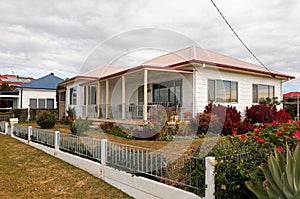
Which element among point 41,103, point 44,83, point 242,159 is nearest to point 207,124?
point 242,159

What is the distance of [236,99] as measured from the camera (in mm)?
14023

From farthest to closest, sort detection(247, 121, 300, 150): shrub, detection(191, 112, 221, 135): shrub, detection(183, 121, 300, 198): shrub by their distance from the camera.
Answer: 1. detection(191, 112, 221, 135): shrub
2. detection(247, 121, 300, 150): shrub
3. detection(183, 121, 300, 198): shrub

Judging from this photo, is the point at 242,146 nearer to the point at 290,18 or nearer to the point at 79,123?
the point at 79,123

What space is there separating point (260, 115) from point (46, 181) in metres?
11.3

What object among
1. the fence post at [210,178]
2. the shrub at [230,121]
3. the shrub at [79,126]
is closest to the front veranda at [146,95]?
the shrub at [230,121]

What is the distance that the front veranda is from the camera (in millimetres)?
12016

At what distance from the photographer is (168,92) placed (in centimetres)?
1402

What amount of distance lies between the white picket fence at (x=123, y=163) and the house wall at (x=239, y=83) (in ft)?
21.9

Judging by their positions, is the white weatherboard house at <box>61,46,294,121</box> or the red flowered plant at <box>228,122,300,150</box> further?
the white weatherboard house at <box>61,46,294,121</box>

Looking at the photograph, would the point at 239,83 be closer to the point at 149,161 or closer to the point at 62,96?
the point at 149,161

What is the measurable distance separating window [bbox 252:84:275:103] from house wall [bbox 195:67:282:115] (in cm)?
27

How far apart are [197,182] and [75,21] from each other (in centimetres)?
980

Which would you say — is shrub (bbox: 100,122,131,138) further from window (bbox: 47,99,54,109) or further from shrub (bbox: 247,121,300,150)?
window (bbox: 47,99,54,109)

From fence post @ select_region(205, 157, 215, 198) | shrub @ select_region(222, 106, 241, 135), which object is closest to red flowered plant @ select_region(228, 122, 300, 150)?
fence post @ select_region(205, 157, 215, 198)
